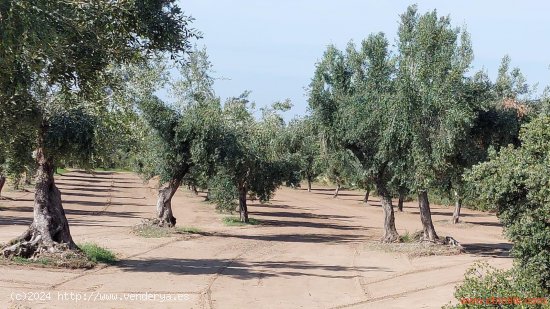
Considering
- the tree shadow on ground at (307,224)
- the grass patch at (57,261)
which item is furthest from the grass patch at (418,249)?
the grass patch at (57,261)

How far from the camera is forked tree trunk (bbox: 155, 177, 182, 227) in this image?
104ft

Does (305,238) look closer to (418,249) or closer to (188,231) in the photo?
(188,231)

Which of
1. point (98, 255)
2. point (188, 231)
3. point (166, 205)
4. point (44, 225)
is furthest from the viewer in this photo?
point (188, 231)

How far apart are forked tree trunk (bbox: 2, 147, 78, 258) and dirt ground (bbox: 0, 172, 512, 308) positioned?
1.19 metres

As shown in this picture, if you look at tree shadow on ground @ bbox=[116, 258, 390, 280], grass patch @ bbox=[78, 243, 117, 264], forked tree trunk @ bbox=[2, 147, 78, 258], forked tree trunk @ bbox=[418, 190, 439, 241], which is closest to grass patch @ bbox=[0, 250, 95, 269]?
forked tree trunk @ bbox=[2, 147, 78, 258]

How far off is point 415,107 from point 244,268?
32.5ft

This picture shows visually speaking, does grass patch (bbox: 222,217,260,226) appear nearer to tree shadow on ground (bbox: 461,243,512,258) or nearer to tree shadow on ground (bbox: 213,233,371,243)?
tree shadow on ground (bbox: 213,233,371,243)

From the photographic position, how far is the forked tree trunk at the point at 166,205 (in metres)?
31.6

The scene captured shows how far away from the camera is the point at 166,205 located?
3183 cm

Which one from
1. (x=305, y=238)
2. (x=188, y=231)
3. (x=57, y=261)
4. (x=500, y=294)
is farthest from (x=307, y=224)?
(x=500, y=294)

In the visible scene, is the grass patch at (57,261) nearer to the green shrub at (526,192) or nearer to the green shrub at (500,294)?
the green shrub at (526,192)

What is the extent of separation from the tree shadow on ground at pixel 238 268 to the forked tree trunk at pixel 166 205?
363 inches

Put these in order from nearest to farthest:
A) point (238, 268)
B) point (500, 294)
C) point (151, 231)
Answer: point (500, 294), point (238, 268), point (151, 231)

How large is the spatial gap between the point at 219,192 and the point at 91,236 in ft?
46.0
